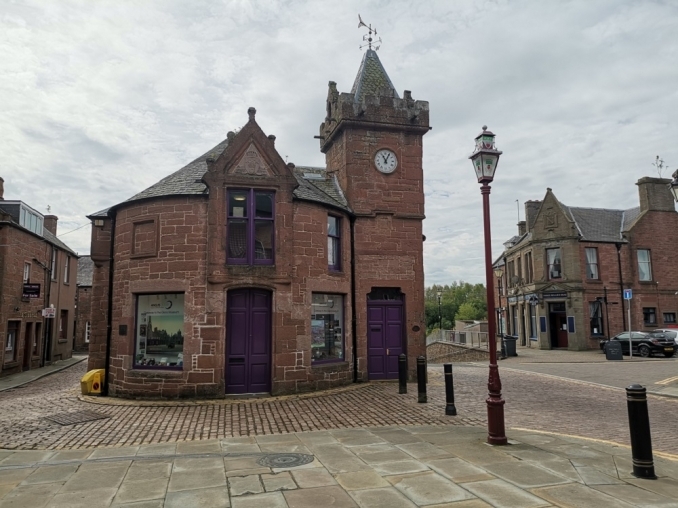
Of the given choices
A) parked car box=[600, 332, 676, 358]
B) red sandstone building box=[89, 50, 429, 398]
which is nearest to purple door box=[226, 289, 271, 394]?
red sandstone building box=[89, 50, 429, 398]

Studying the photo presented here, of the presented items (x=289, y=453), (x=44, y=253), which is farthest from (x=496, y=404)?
(x=44, y=253)

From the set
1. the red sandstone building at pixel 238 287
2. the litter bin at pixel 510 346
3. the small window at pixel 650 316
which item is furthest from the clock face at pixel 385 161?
the small window at pixel 650 316

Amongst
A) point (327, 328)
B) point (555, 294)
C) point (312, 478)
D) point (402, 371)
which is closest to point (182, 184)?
point (327, 328)

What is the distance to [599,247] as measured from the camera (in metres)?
34.2

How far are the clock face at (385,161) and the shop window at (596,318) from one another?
2247cm

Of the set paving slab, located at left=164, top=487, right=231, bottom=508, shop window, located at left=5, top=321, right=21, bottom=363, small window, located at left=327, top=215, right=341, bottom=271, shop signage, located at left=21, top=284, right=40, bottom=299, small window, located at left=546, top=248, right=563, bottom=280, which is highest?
small window, located at left=546, top=248, right=563, bottom=280

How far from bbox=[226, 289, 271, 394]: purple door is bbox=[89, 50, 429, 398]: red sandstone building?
28 millimetres

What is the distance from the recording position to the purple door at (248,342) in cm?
1378

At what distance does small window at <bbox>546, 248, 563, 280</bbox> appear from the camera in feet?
114

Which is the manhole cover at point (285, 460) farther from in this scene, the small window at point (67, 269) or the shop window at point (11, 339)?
the small window at point (67, 269)

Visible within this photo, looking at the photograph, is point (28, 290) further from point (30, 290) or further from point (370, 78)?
point (370, 78)

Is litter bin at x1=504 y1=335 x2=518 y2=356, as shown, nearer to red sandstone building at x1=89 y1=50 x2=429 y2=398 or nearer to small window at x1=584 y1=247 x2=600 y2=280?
small window at x1=584 y1=247 x2=600 y2=280

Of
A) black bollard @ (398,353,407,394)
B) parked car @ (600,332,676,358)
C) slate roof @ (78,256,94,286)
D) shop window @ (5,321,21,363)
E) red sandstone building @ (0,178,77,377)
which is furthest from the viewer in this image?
slate roof @ (78,256,94,286)

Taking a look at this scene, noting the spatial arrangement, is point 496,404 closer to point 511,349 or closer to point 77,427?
point 77,427
